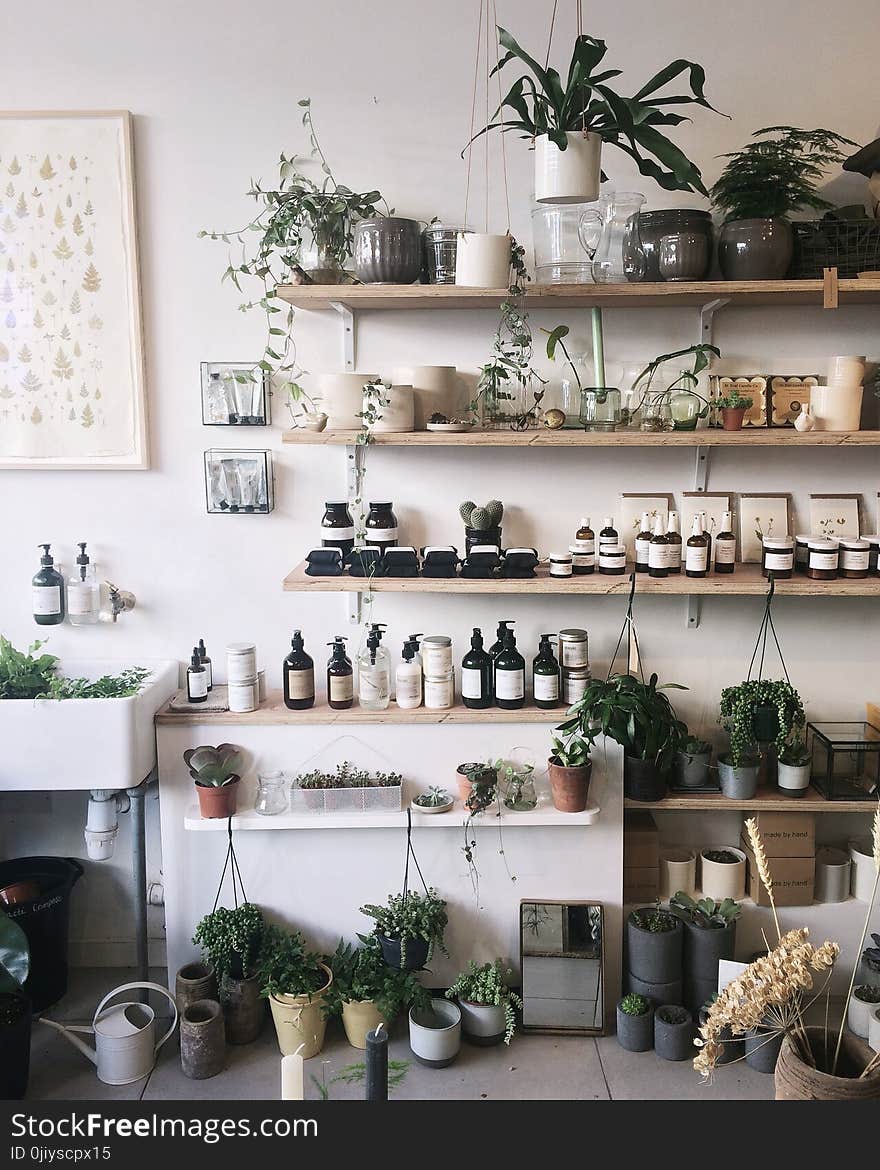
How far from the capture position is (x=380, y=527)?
284 centimetres

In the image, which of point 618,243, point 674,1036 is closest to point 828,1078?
point 674,1036

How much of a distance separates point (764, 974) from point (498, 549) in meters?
1.57

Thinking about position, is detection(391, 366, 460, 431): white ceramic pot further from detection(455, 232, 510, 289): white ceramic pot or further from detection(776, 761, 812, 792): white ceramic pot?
detection(776, 761, 812, 792): white ceramic pot

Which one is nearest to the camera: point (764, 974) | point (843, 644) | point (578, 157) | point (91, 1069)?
point (764, 974)

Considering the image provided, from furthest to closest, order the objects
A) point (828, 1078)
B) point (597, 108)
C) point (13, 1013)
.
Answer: point (13, 1013) < point (597, 108) < point (828, 1078)

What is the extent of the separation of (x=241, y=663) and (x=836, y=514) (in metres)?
1.69

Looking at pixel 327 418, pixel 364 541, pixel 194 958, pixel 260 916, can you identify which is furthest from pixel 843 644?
pixel 194 958

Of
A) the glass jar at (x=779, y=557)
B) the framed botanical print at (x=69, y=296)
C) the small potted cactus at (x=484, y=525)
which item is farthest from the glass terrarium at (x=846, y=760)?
the framed botanical print at (x=69, y=296)

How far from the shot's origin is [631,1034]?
104 inches

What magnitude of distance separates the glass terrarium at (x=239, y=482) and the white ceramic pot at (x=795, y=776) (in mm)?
1601

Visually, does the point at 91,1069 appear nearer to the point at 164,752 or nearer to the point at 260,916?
the point at 260,916

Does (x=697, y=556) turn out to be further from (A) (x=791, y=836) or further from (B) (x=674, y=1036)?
(B) (x=674, y=1036)

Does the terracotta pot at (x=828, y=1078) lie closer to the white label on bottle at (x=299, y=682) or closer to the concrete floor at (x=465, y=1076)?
the concrete floor at (x=465, y=1076)

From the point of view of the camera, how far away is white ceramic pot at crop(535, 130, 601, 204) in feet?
7.49
